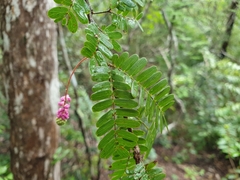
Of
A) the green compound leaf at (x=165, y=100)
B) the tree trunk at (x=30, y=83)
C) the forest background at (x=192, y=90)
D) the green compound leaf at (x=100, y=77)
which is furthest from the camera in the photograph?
the forest background at (x=192, y=90)

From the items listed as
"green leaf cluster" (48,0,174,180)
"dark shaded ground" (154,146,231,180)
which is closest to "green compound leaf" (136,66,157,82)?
"green leaf cluster" (48,0,174,180)

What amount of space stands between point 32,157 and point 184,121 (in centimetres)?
381

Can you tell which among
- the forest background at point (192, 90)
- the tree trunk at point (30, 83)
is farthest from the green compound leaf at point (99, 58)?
the forest background at point (192, 90)

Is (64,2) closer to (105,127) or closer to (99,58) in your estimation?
(99,58)

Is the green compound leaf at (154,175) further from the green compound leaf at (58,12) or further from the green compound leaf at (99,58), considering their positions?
the green compound leaf at (58,12)

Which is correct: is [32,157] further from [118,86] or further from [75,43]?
[75,43]

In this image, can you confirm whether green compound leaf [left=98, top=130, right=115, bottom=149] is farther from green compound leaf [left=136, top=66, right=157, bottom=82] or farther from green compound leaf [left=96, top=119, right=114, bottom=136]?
green compound leaf [left=136, top=66, right=157, bottom=82]

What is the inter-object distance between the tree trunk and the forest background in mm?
1223

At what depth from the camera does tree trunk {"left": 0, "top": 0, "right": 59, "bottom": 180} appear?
1.50 metres

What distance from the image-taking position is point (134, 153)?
0.42 meters

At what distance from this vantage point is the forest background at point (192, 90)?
10.4 ft

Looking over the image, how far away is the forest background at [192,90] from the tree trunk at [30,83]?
122 cm

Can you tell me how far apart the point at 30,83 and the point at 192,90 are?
10.8 feet

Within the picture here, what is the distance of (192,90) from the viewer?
14.0 feet
